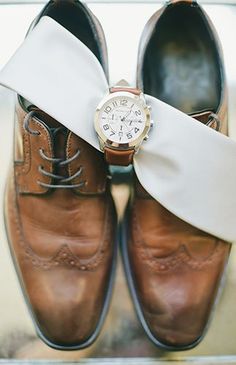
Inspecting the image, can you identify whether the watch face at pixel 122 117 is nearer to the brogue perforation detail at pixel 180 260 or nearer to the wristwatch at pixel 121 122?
the wristwatch at pixel 121 122

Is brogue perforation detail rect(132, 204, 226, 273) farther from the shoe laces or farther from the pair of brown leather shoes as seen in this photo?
the shoe laces

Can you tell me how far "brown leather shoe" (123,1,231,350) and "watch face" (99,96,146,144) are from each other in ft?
0.21

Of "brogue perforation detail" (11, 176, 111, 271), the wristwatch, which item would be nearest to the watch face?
the wristwatch

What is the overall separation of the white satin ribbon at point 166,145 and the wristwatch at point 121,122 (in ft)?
0.04

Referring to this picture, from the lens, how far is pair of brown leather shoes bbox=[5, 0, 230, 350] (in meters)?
0.56

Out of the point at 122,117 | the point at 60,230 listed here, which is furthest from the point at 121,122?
the point at 60,230

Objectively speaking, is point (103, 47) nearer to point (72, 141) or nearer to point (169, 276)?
point (72, 141)

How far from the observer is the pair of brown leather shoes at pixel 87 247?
0.56 meters

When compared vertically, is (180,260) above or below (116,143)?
below

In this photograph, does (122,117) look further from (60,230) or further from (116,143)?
(60,230)

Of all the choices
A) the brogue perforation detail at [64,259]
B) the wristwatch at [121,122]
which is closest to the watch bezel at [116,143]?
the wristwatch at [121,122]

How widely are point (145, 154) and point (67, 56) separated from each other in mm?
128

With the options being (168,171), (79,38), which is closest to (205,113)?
(168,171)

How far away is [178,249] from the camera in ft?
1.87
